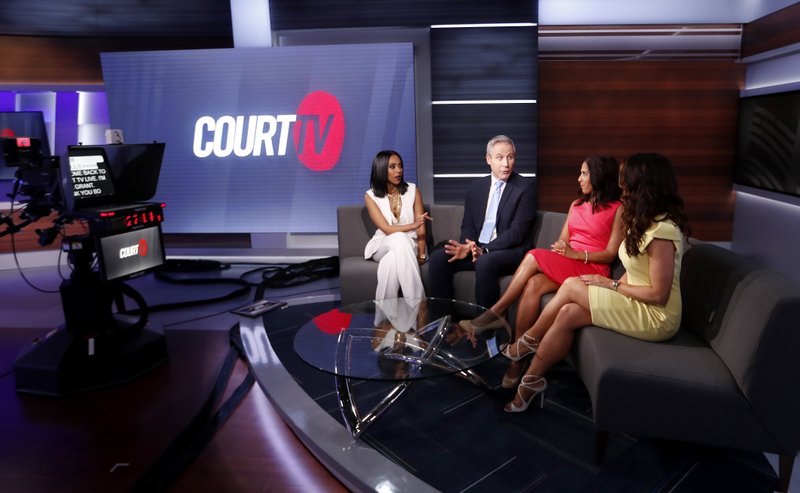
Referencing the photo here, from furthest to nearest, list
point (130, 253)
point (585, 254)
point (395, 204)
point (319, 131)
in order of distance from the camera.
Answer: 1. point (319, 131)
2. point (395, 204)
3. point (130, 253)
4. point (585, 254)

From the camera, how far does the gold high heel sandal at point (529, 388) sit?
2297 millimetres

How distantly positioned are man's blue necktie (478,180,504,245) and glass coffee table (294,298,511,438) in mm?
726

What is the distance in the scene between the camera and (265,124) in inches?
196

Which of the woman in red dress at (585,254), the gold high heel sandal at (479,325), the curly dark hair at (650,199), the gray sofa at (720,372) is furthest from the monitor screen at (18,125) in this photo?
the gray sofa at (720,372)

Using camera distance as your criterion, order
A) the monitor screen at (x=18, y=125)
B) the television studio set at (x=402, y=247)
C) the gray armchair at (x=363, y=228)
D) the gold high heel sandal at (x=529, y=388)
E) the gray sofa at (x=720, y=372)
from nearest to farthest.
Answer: the gray sofa at (x=720, y=372) < the television studio set at (x=402, y=247) < the gold high heel sandal at (x=529, y=388) < the gray armchair at (x=363, y=228) < the monitor screen at (x=18, y=125)

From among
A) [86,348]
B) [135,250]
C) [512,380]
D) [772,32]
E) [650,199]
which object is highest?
[772,32]

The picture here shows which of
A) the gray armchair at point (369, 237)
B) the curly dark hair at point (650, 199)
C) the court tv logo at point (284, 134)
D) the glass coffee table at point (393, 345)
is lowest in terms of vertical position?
the glass coffee table at point (393, 345)

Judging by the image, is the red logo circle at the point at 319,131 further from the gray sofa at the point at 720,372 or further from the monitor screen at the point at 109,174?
the gray sofa at the point at 720,372

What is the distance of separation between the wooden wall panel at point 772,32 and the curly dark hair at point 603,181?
2.38m

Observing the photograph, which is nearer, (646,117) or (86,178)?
(86,178)

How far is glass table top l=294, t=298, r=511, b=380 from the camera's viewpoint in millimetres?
2084

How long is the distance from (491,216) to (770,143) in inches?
103

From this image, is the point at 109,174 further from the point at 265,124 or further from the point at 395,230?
the point at 265,124

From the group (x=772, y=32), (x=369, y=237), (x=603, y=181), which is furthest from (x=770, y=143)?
(x=369, y=237)
